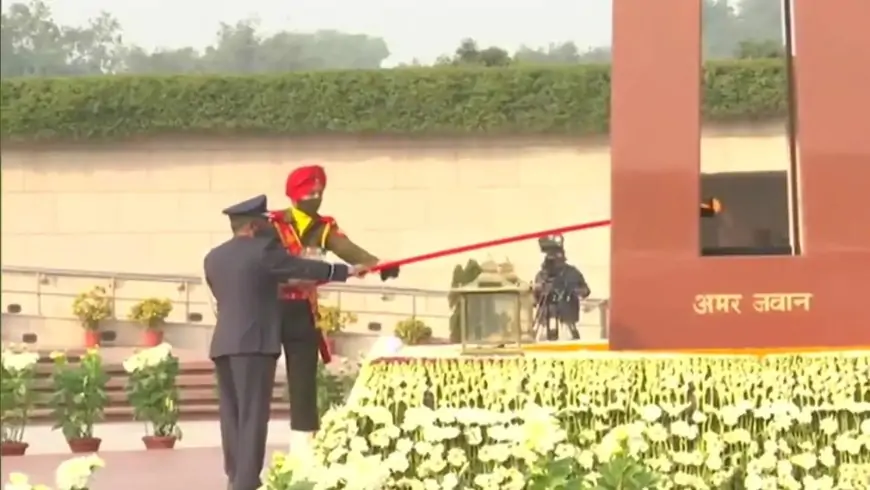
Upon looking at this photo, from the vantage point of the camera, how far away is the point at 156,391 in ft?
32.8

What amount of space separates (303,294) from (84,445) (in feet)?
12.8

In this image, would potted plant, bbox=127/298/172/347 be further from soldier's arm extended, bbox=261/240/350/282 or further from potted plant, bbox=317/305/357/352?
soldier's arm extended, bbox=261/240/350/282

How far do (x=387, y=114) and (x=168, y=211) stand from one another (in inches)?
115

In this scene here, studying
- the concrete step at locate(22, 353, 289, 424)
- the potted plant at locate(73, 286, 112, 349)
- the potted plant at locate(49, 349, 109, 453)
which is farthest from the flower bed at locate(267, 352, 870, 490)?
the potted plant at locate(73, 286, 112, 349)

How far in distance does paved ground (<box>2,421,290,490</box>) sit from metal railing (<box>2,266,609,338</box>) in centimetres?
761

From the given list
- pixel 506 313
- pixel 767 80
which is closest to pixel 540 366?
pixel 506 313

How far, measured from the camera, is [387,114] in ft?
69.1

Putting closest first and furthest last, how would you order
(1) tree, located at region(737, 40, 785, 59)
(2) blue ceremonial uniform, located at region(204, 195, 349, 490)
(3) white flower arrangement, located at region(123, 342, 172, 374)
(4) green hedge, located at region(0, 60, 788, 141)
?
(2) blue ceremonial uniform, located at region(204, 195, 349, 490), (1) tree, located at region(737, 40, 785, 59), (3) white flower arrangement, located at region(123, 342, 172, 374), (4) green hedge, located at region(0, 60, 788, 141)

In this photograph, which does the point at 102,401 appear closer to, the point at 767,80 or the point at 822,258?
the point at 822,258

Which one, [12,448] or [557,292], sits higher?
[557,292]

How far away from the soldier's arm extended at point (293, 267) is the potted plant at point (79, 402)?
3.94 metres

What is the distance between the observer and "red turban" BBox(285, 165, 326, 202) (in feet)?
20.8

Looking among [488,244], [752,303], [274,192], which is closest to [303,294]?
[488,244]

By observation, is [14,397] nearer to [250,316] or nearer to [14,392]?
[14,392]
